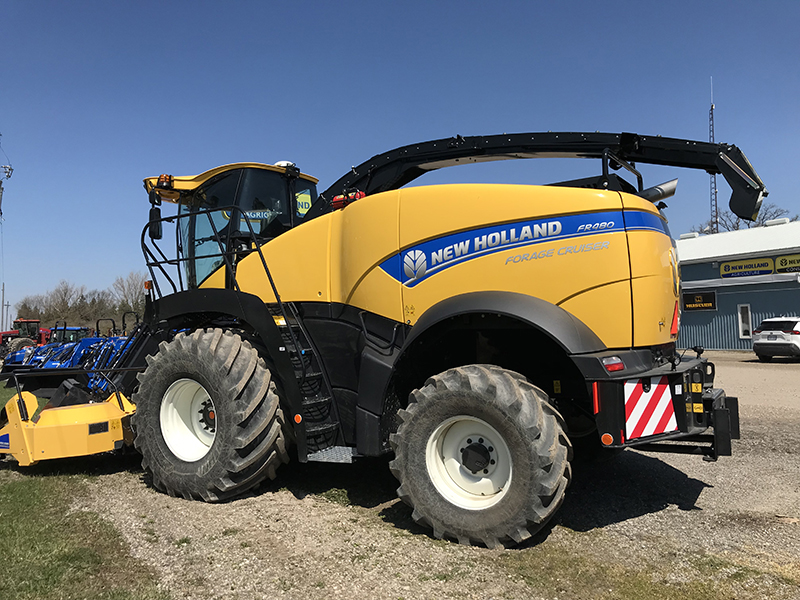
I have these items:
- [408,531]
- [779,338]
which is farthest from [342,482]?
[779,338]

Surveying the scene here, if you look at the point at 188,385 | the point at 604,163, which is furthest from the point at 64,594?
the point at 604,163

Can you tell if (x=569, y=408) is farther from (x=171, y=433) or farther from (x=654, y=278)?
(x=171, y=433)

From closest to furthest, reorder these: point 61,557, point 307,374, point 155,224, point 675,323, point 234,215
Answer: point 61,557
point 675,323
point 307,374
point 234,215
point 155,224

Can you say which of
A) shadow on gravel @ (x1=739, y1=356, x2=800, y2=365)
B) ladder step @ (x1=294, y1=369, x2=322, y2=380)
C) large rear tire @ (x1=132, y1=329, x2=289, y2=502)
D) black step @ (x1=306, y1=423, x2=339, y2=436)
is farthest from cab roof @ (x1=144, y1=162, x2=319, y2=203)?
shadow on gravel @ (x1=739, y1=356, x2=800, y2=365)

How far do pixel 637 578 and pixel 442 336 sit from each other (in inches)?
75.6

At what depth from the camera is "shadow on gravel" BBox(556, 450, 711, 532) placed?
14.3 ft

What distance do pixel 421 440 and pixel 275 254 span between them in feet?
7.09

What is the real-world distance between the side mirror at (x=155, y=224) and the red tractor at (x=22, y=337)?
2571 centimetres

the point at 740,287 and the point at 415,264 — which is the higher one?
the point at 415,264

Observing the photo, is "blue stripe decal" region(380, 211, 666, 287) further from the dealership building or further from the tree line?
the tree line

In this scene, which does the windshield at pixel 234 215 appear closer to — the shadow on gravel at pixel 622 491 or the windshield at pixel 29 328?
the shadow on gravel at pixel 622 491

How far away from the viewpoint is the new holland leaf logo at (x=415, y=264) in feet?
13.9

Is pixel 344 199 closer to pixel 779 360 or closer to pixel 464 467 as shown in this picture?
pixel 464 467

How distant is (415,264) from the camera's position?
427 centimetres
